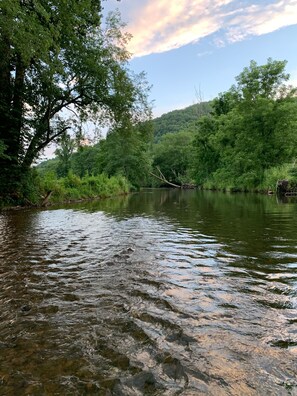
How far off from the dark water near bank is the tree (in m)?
10.1

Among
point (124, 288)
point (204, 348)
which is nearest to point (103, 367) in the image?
point (204, 348)

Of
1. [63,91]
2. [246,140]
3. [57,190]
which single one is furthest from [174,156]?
[63,91]

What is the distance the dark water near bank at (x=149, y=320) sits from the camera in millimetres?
2299

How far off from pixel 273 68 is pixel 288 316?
142ft

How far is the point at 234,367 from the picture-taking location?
243 cm

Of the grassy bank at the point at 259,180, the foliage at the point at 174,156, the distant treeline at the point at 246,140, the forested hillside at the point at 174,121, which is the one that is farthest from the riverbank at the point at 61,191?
the forested hillside at the point at 174,121

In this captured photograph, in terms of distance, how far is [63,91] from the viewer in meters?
18.3

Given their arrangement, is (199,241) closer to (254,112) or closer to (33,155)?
(33,155)

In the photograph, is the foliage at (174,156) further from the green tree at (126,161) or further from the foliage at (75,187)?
the foliage at (75,187)

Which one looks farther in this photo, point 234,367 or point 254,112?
point 254,112

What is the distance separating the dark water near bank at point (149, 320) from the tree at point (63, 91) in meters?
10.1

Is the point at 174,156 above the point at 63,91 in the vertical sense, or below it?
above

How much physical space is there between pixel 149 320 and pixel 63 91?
58.6 feet

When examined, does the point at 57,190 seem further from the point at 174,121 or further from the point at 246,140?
the point at 174,121
